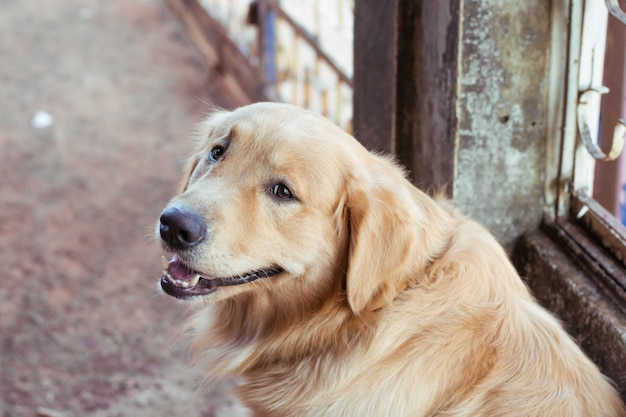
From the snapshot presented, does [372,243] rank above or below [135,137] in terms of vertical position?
above

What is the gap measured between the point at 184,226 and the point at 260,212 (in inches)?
8.8

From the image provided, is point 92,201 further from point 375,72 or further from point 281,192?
point 281,192

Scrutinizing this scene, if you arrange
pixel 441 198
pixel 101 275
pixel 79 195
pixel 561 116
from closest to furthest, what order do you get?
pixel 441 198
pixel 561 116
pixel 101 275
pixel 79 195

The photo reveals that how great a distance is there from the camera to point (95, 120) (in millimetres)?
6938

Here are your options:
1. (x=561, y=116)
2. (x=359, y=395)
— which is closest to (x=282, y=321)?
(x=359, y=395)

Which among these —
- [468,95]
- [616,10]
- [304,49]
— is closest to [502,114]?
[468,95]

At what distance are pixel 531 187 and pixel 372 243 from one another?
101cm

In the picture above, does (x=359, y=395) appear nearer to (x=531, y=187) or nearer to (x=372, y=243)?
(x=372, y=243)

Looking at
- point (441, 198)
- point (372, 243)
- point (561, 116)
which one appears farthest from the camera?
point (561, 116)

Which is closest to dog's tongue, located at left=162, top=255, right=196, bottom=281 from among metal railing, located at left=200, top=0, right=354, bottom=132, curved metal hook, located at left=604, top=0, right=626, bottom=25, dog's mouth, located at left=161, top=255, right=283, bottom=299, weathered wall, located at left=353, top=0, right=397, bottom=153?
dog's mouth, located at left=161, top=255, right=283, bottom=299

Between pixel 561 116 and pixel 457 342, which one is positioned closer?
pixel 457 342

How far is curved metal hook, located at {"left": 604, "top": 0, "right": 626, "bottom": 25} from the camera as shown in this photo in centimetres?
276

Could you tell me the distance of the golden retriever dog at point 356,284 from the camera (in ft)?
8.13

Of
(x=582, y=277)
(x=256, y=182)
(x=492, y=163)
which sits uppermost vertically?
(x=256, y=182)
